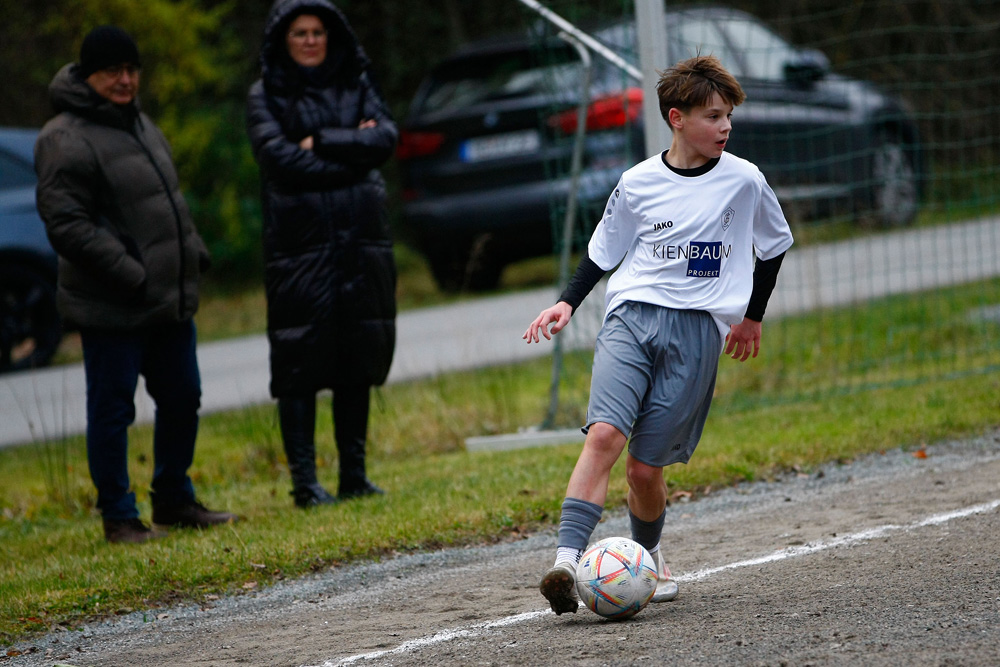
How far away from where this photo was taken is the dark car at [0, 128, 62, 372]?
10.8 m

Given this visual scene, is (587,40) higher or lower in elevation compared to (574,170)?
higher

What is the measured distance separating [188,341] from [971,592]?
3.59 meters

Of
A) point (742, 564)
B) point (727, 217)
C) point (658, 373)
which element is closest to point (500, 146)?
point (742, 564)

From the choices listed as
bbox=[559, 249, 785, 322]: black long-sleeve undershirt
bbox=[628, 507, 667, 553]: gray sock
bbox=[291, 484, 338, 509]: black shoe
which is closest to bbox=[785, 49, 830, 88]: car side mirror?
bbox=[291, 484, 338, 509]: black shoe

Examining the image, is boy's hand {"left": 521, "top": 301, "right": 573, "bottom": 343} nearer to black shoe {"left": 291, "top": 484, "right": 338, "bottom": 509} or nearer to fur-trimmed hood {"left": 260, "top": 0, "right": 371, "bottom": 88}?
black shoe {"left": 291, "top": 484, "right": 338, "bottom": 509}

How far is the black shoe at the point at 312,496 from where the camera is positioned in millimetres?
6207

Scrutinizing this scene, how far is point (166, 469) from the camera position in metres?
6.06

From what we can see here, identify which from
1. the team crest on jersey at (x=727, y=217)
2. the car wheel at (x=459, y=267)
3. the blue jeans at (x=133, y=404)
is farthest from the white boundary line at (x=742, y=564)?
the car wheel at (x=459, y=267)

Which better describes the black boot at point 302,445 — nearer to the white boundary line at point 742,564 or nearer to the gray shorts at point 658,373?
the white boundary line at point 742,564

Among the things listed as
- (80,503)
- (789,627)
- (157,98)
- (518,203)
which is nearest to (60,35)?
(157,98)

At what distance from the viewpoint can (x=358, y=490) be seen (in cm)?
635

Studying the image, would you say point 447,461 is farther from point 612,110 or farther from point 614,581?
point 614,581

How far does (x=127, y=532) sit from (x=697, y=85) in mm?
3293

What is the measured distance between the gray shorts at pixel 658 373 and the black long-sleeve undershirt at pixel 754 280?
0.19 m
